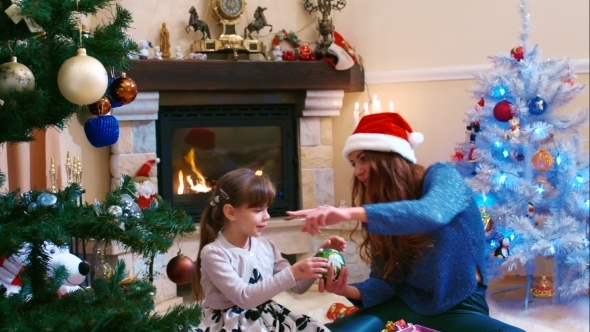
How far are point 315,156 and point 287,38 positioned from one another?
0.71 m

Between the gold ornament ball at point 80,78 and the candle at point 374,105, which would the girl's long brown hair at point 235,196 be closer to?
the gold ornament ball at point 80,78

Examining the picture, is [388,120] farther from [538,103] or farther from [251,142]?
[251,142]

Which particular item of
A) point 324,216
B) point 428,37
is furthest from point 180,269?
point 428,37

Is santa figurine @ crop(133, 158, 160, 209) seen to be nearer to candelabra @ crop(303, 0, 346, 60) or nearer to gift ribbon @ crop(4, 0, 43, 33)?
candelabra @ crop(303, 0, 346, 60)

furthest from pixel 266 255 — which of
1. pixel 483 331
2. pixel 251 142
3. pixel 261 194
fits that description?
pixel 251 142

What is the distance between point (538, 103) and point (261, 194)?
6.37 ft

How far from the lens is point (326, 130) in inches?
168

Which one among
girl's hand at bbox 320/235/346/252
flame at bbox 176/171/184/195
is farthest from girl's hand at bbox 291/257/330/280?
flame at bbox 176/171/184/195

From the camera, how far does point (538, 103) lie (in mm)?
3439

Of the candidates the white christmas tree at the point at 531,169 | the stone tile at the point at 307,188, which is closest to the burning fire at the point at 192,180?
the stone tile at the point at 307,188

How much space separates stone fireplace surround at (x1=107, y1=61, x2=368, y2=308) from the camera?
3.83 meters

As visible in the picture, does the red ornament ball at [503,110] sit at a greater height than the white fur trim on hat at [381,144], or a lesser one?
greater

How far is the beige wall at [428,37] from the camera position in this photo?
13.5ft

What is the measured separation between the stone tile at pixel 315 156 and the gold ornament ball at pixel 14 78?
9.93 feet
